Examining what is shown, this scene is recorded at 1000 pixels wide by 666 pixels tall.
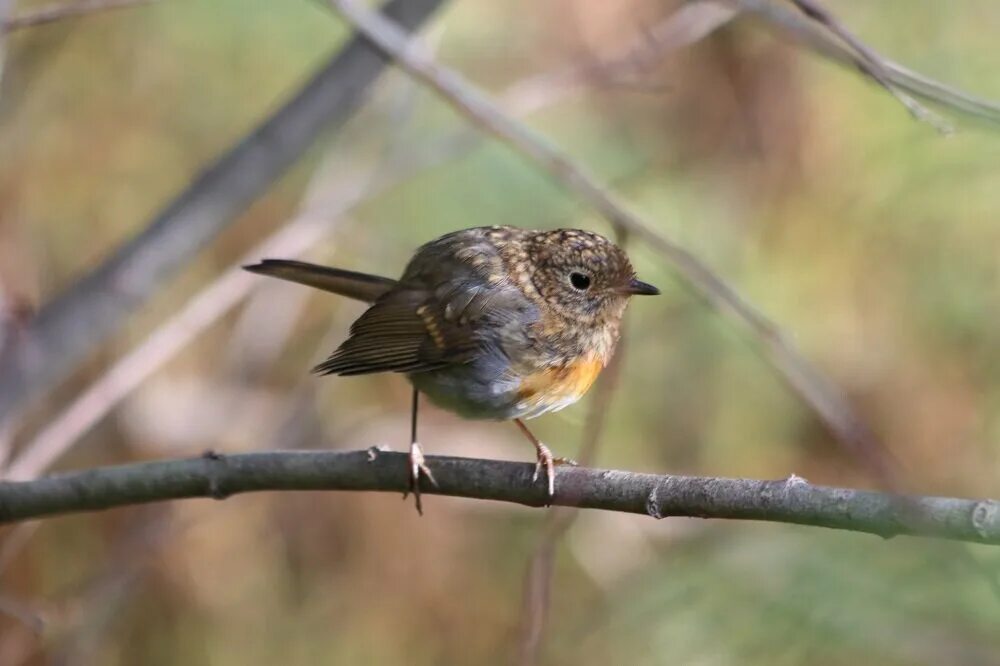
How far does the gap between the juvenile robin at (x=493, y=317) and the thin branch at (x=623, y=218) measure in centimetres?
46

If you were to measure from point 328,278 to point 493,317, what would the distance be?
44 centimetres

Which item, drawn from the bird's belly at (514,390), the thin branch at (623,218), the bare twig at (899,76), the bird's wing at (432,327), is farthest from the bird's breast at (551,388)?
the bare twig at (899,76)

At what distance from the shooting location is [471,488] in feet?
7.69

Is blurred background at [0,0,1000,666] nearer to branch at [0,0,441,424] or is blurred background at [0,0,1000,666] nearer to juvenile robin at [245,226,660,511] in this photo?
branch at [0,0,441,424]

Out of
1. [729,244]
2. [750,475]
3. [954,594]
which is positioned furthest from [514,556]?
[954,594]

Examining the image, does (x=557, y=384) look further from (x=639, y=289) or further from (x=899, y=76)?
(x=899, y=76)

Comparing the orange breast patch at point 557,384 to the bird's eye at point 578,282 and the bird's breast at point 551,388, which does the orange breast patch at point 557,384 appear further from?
the bird's eye at point 578,282

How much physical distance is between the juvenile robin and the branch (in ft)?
1.64

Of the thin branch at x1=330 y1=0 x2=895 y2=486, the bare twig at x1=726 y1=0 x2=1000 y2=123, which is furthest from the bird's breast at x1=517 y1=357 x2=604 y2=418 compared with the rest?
the bare twig at x1=726 y1=0 x2=1000 y2=123

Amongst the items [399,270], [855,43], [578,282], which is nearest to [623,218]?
[855,43]

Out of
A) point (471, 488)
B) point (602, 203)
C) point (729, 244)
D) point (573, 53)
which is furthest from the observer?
point (573, 53)

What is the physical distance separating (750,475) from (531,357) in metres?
1.78

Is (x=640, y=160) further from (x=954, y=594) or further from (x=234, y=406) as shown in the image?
(x=954, y=594)

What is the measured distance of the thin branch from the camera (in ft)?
7.77
